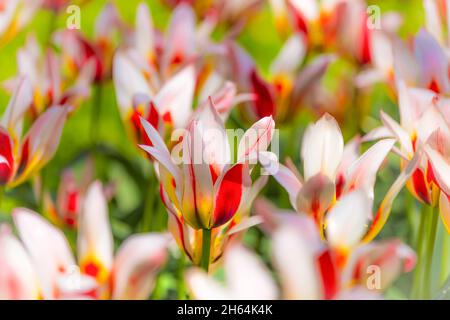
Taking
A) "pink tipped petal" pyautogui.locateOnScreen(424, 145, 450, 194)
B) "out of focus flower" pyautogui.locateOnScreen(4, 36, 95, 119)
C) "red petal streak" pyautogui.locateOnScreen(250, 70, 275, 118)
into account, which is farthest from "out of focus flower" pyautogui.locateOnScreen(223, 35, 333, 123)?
"pink tipped petal" pyautogui.locateOnScreen(424, 145, 450, 194)

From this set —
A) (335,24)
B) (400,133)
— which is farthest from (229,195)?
(335,24)

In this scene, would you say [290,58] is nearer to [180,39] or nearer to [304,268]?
[180,39]

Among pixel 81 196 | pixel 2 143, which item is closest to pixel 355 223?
pixel 2 143

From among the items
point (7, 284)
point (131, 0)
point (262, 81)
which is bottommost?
point (7, 284)

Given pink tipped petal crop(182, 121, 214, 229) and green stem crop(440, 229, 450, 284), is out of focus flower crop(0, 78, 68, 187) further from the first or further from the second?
green stem crop(440, 229, 450, 284)

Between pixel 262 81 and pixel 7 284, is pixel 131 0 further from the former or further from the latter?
pixel 7 284

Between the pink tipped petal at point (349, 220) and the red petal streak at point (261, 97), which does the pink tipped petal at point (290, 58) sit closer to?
the red petal streak at point (261, 97)
